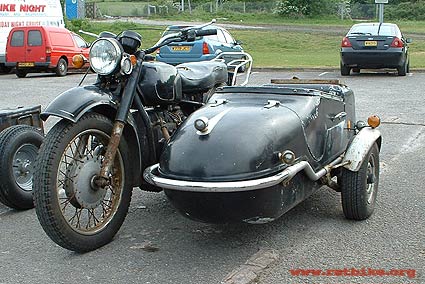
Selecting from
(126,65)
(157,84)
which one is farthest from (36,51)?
(126,65)

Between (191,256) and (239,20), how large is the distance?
45039 mm

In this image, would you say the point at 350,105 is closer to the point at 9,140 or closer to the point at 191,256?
the point at 191,256

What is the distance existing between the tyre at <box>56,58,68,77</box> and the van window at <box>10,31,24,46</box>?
130 cm

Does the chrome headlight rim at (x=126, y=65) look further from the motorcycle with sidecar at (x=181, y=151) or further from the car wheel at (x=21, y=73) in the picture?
the car wheel at (x=21, y=73)

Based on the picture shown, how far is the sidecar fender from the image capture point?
4992 millimetres

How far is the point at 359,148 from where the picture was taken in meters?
5.11

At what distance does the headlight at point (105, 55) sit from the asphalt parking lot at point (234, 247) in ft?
4.10

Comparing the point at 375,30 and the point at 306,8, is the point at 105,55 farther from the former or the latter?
the point at 306,8

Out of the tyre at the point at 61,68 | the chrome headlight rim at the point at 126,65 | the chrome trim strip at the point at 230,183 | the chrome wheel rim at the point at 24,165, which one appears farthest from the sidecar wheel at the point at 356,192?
the tyre at the point at 61,68

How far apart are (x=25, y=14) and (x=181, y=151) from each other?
1988cm

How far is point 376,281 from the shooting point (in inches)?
160

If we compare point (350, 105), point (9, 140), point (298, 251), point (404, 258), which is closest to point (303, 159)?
point (298, 251)

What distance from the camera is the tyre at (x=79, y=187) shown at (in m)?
4.21

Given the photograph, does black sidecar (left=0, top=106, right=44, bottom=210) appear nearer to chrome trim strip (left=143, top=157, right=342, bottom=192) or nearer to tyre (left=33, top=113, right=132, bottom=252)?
tyre (left=33, top=113, right=132, bottom=252)
